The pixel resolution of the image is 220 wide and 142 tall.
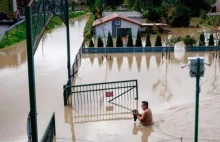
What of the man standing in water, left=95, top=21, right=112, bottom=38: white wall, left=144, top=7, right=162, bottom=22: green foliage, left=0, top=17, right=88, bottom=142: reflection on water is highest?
left=144, top=7, right=162, bottom=22: green foliage

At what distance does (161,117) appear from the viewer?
13.3 meters

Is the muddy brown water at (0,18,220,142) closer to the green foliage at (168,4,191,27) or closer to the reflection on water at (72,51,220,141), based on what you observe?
the reflection on water at (72,51,220,141)

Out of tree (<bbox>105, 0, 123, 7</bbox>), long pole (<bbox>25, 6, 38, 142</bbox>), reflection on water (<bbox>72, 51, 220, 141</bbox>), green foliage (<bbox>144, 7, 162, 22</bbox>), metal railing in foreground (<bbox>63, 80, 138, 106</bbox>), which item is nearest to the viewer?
long pole (<bbox>25, 6, 38, 142</bbox>)

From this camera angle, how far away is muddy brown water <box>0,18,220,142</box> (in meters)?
12.1

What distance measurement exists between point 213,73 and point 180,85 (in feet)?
10.5

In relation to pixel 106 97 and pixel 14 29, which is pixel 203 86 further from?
pixel 14 29

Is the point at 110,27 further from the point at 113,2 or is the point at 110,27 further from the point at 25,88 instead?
the point at 113,2

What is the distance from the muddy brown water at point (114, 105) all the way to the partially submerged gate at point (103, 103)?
35 millimetres

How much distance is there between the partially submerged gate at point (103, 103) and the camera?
45.0 feet

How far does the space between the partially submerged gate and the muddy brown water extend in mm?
35

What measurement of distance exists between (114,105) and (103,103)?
46cm

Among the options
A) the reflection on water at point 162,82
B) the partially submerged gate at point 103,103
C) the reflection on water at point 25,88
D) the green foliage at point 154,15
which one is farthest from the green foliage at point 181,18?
the partially submerged gate at point 103,103

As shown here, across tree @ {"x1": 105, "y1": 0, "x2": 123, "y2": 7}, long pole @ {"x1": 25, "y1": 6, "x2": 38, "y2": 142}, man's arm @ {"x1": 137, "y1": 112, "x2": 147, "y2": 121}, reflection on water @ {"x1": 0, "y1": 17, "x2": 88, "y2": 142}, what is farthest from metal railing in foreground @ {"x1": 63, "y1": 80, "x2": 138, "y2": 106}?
tree @ {"x1": 105, "y1": 0, "x2": 123, "y2": 7}

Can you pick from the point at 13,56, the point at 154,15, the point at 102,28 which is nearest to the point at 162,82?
the point at 13,56
